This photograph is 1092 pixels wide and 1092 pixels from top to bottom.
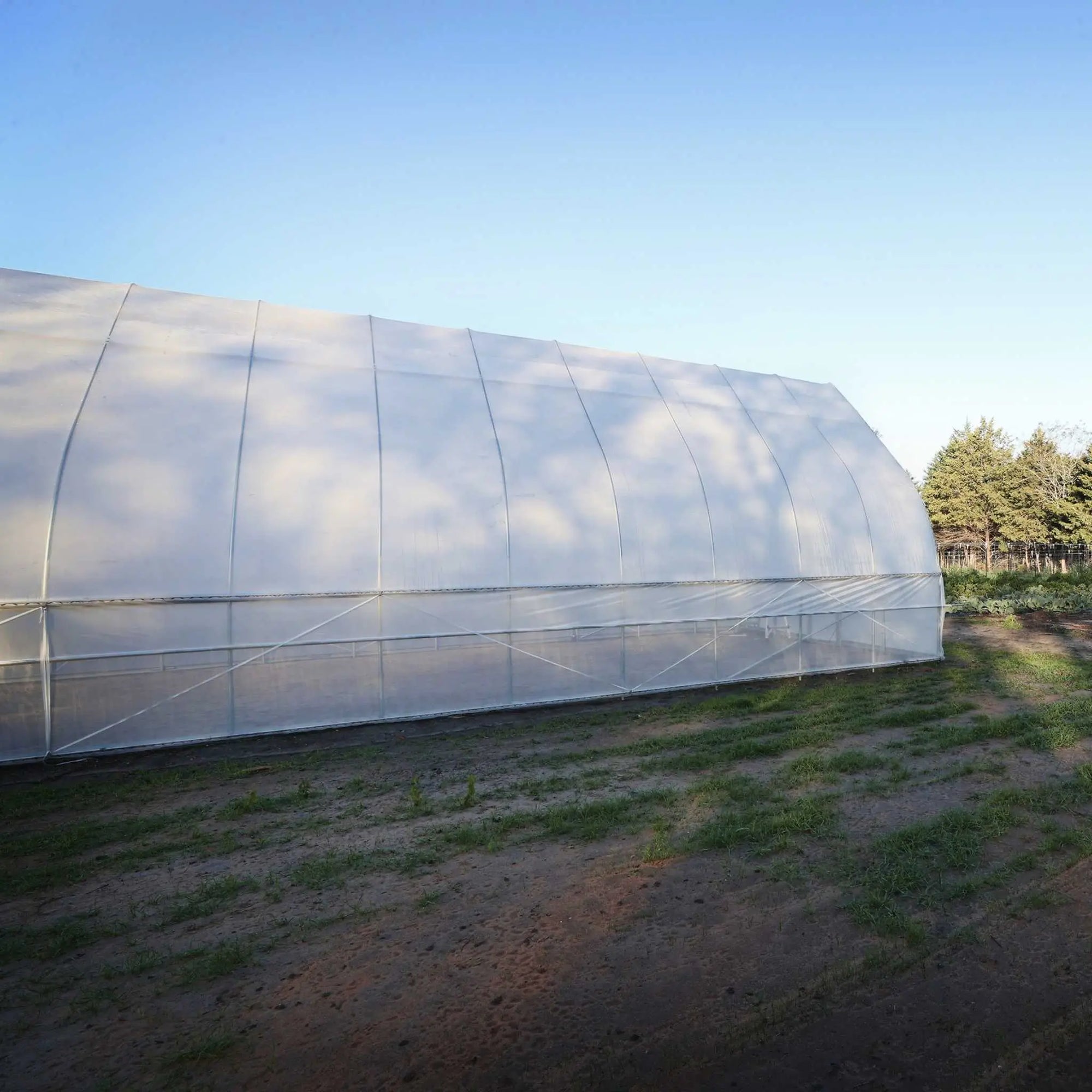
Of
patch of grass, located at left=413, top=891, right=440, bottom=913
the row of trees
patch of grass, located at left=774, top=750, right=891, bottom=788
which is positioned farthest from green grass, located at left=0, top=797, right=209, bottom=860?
the row of trees

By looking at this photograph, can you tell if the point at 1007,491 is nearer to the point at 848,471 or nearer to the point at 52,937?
the point at 848,471

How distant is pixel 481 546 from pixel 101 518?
16.8 feet

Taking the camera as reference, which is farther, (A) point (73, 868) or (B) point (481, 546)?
(B) point (481, 546)

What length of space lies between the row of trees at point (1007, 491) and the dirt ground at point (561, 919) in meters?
44.3

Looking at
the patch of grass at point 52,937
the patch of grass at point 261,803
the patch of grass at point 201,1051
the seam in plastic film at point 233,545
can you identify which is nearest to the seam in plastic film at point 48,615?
the seam in plastic film at point 233,545

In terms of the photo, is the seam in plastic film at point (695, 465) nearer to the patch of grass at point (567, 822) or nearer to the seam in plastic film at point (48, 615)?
the patch of grass at point (567, 822)

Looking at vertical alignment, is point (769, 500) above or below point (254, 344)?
below

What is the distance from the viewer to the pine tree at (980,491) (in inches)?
1887

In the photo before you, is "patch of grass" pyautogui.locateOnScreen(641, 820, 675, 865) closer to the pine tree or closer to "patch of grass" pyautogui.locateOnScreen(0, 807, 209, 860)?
"patch of grass" pyautogui.locateOnScreen(0, 807, 209, 860)

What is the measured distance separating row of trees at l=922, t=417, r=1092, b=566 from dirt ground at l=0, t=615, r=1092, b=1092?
4427 cm

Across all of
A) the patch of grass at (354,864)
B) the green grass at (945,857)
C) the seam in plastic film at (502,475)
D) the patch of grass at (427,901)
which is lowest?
the patch of grass at (427,901)

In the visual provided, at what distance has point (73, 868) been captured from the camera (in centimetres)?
574

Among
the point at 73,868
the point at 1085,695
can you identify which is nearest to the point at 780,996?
the point at 73,868

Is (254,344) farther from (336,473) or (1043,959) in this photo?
(1043,959)
